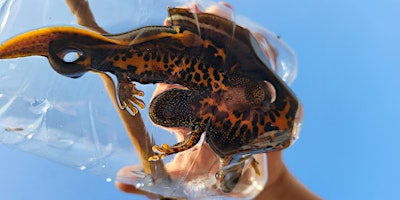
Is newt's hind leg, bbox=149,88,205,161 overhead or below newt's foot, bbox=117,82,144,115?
below

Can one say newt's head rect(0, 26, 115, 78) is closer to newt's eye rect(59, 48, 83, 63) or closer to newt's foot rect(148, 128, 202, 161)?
newt's eye rect(59, 48, 83, 63)

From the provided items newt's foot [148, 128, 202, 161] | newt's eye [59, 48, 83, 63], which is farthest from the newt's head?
newt's foot [148, 128, 202, 161]

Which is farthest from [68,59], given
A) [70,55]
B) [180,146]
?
[180,146]

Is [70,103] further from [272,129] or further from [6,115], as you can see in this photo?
[272,129]

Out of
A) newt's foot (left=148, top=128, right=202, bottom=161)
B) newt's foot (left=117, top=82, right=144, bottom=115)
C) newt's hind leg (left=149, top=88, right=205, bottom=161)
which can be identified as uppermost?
newt's foot (left=117, top=82, right=144, bottom=115)

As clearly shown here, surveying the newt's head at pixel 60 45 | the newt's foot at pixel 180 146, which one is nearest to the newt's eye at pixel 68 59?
the newt's head at pixel 60 45

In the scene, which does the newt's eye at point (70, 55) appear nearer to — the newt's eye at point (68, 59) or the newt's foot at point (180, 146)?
the newt's eye at point (68, 59)

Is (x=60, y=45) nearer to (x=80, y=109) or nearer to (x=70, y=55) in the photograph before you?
(x=70, y=55)
